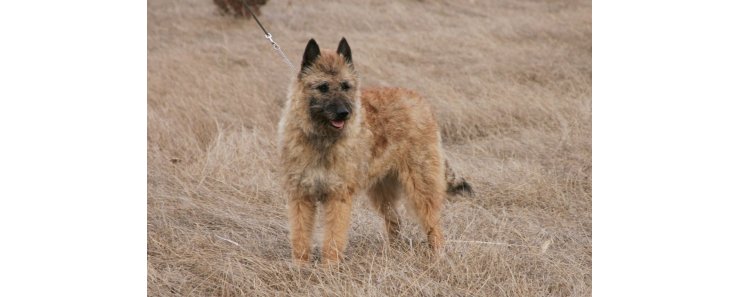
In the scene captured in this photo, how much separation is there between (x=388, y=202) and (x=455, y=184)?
21.9 inches

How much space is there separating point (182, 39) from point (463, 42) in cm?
422

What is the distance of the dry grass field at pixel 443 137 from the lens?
415 centimetres

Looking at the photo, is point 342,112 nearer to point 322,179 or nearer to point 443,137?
point 322,179

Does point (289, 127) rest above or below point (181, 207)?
above

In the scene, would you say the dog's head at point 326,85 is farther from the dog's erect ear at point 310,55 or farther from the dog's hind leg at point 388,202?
the dog's hind leg at point 388,202

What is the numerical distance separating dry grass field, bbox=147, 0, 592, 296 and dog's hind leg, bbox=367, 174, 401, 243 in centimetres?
11

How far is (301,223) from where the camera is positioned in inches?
164

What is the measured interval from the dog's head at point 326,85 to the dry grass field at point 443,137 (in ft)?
2.64

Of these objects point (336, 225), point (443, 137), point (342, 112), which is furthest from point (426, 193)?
point (443, 137)

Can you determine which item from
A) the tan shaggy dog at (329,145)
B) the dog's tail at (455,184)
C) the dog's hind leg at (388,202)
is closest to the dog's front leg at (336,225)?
the tan shaggy dog at (329,145)
